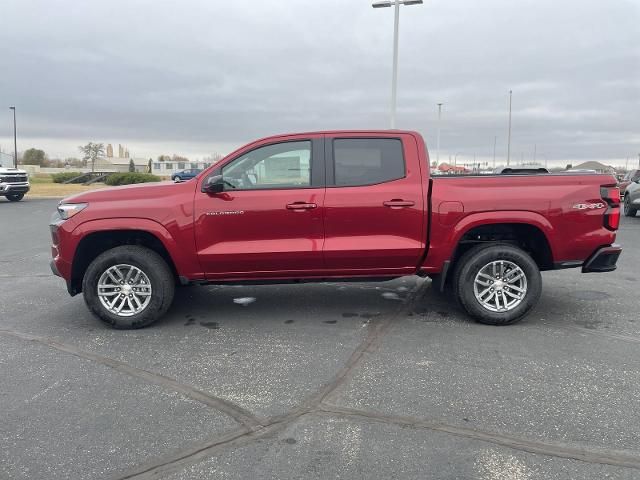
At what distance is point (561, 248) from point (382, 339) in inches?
81.5

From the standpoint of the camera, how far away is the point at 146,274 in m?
5.06

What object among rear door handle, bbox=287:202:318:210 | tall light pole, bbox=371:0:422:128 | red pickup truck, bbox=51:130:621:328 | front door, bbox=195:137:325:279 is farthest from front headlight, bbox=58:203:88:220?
tall light pole, bbox=371:0:422:128

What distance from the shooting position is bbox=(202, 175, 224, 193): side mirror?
4.87 m

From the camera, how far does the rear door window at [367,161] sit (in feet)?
16.7

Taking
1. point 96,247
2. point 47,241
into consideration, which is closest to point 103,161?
point 47,241

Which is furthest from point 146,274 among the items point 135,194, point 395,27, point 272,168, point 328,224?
point 395,27

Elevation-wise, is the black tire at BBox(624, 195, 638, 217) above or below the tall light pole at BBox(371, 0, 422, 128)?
below

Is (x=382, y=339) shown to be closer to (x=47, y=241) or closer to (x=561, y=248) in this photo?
(x=561, y=248)

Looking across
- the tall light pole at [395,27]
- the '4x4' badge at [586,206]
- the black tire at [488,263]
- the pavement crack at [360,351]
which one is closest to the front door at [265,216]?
the pavement crack at [360,351]

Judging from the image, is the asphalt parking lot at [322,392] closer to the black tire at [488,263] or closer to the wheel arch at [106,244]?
the black tire at [488,263]

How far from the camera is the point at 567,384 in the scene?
3.75m

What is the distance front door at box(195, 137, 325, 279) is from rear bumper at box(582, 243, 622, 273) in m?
2.77

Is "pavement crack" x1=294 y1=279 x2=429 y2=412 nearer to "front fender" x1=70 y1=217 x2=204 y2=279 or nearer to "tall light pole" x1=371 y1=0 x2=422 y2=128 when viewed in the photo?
"front fender" x1=70 y1=217 x2=204 y2=279

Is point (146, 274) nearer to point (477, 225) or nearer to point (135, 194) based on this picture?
point (135, 194)
